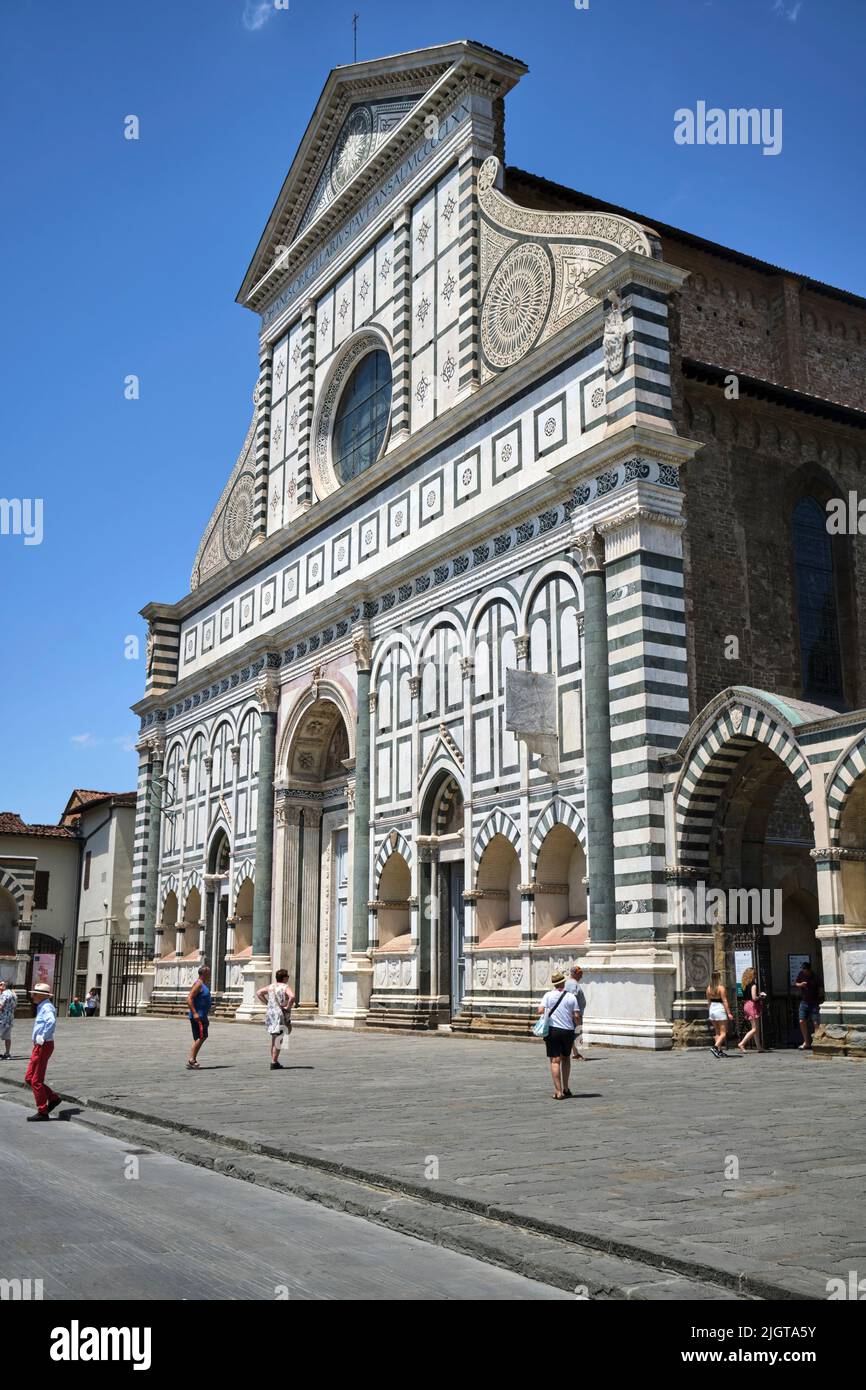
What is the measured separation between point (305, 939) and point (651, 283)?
57.1 ft

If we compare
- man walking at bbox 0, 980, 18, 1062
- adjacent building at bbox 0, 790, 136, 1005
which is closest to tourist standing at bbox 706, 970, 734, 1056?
man walking at bbox 0, 980, 18, 1062

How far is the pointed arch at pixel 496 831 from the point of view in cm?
2155

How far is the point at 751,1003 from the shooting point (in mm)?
17906

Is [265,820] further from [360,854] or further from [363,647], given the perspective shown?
[363,647]

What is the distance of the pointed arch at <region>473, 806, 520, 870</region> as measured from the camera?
70.7ft

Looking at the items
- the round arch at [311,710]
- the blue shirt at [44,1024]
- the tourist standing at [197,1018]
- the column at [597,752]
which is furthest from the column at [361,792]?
the blue shirt at [44,1024]

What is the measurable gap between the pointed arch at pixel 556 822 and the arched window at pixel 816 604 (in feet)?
18.5

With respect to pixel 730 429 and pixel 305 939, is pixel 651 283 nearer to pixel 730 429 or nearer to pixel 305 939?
pixel 730 429

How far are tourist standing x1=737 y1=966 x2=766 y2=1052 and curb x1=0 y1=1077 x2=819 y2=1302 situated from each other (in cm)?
1022

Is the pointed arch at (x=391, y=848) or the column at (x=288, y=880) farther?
the column at (x=288, y=880)

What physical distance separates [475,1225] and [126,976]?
109 ft

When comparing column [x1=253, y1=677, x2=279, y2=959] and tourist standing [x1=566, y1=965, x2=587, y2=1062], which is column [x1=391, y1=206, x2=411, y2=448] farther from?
tourist standing [x1=566, y1=965, x2=587, y2=1062]

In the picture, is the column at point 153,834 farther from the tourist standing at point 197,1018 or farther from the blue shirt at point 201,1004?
the blue shirt at point 201,1004
